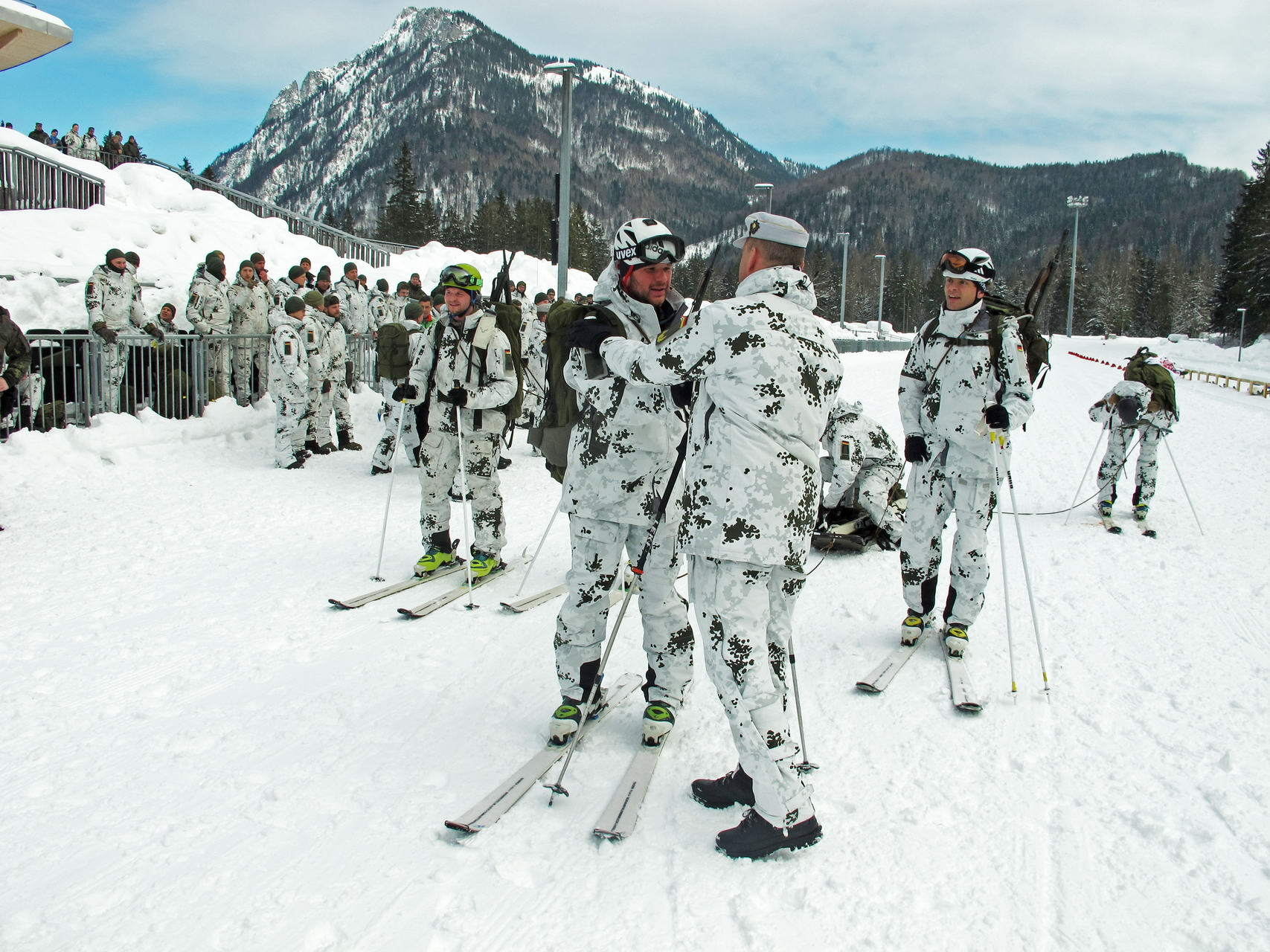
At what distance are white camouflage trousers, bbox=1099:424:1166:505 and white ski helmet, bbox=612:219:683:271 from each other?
7.62 metres

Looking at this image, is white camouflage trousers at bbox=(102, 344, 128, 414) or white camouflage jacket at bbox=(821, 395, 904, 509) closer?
white camouflage jacket at bbox=(821, 395, 904, 509)

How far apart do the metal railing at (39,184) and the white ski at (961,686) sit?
2103cm

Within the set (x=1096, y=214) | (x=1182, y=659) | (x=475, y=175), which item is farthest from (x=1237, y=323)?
(x=475, y=175)

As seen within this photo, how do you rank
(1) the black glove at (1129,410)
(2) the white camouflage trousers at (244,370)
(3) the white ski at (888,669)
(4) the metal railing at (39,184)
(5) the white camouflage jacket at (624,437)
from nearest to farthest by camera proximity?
1. (5) the white camouflage jacket at (624,437)
2. (3) the white ski at (888,669)
3. (1) the black glove at (1129,410)
4. (2) the white camouflage trousers at (244,370)
5. (4) the metal railing at (39,184)

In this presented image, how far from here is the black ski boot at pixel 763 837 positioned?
300 centimetres

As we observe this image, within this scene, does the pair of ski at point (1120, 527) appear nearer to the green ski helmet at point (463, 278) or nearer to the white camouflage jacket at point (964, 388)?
the white camouflage jacket at point (964, 388)

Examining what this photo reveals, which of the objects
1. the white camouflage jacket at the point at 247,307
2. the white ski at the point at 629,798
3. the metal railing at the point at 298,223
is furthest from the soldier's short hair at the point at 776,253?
the metal railing at the point at 298,223

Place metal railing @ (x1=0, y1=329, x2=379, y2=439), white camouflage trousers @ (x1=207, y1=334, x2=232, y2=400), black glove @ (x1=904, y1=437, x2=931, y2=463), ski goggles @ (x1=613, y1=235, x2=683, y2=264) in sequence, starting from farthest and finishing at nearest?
1. white camouflage trousers @ (x1=207, y1=334, x2=232, y2=400)
2. metal railing @ (x1=0, y1=329, x2=379, y2=439)
3. black glove @ (x1=904, y1=437, x2=931, y2=463)
4. ski goggles @ (x1=613, y1=235, x2=683, y2=264)

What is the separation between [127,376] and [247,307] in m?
2.79

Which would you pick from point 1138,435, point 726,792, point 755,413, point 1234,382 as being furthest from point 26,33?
point 1234,382

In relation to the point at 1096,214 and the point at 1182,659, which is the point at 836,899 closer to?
the point at 1182,659

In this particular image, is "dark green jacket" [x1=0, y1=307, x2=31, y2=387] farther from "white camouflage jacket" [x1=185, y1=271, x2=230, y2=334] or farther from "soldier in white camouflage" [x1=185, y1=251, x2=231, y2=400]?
"white camouflage jacket" [x1=185, y1=271, x2=230, y2=334]

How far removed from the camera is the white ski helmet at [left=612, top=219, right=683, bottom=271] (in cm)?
365

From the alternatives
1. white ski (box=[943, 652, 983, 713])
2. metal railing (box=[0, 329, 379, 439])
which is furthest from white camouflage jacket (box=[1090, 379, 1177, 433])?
metal railing (box=[0, 329, 379, 439])
